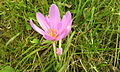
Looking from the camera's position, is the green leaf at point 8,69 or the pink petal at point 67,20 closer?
the pink petal at point 67,20

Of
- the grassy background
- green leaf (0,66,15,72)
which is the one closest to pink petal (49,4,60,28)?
the grassy background

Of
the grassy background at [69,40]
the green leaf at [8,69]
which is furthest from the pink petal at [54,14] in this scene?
the green leaf at [8,69]

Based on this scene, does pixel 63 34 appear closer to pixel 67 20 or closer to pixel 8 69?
pixel 67 20

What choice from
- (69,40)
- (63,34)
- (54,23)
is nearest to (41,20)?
(54,23)

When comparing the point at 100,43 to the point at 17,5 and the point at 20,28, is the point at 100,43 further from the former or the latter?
the point at 17,5

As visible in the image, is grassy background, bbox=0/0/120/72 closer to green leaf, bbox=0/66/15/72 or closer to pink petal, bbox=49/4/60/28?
green leaf, bbox=0/66/15/72

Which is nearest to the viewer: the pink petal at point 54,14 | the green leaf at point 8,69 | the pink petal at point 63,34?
the pink petal at point 63,34

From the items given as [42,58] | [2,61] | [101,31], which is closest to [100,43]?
[101,31]

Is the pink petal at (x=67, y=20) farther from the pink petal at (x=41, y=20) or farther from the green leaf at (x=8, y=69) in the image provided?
the green leaf at (x=8, y=69)

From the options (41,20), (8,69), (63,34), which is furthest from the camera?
(8,69)
